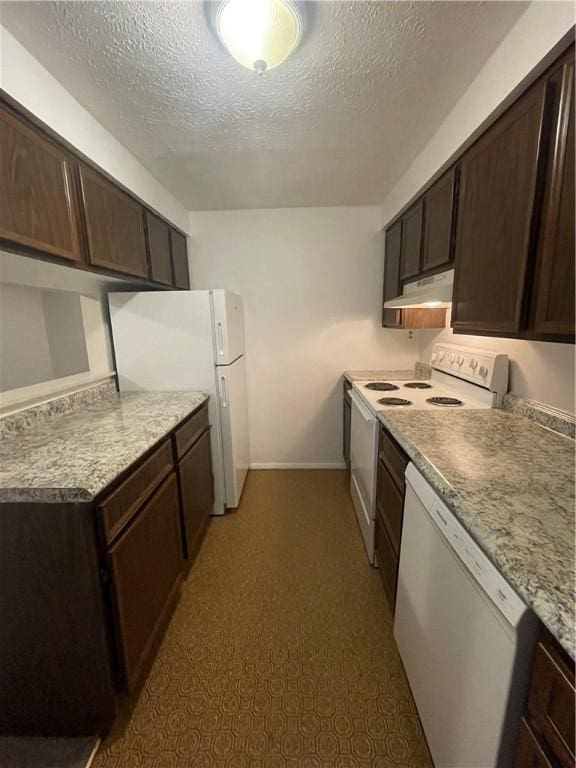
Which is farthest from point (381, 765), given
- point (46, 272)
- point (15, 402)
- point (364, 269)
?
point (364, 269)

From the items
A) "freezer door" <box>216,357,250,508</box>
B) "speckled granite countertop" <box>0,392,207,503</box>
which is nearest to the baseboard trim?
"freezer door" <box>216,357,250,508</box>

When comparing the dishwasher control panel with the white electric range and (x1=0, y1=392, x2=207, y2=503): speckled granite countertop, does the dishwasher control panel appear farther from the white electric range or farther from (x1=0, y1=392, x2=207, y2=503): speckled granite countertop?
(x1=0, y1=392, x2=207, y2=503): speckled granite countertop

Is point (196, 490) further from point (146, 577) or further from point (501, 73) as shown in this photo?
point (501, 73)

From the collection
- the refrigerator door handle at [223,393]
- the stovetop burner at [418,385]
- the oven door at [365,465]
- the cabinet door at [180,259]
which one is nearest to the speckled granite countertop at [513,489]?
the oven door at [365,465]

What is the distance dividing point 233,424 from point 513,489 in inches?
73.3

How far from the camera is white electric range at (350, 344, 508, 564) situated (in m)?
1.71

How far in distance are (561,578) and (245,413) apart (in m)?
2.46

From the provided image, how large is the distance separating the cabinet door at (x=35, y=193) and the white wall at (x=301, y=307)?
1563 millimetres

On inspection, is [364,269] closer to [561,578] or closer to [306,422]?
[306,422]

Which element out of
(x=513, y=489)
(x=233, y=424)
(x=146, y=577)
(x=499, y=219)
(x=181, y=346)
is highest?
(x=499, y=219)

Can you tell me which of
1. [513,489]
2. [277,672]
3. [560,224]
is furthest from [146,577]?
[560,224]

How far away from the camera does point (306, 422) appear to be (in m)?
3.09

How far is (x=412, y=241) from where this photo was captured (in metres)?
2.11

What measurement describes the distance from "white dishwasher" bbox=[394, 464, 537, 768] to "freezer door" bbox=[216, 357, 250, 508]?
4.75ft
